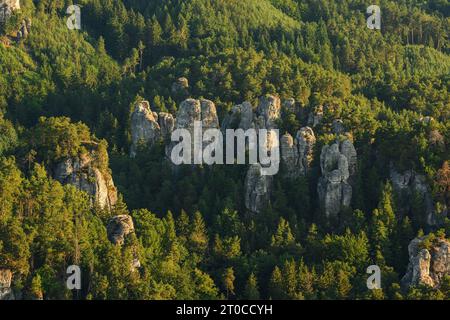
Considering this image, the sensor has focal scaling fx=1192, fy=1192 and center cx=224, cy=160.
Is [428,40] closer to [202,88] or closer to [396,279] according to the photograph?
[202,88]

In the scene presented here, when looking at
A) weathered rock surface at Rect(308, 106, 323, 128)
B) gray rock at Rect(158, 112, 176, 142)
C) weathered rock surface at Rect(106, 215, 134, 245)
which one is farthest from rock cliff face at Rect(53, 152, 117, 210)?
weathered rock surface at Rect(308, 106, 323, 128)

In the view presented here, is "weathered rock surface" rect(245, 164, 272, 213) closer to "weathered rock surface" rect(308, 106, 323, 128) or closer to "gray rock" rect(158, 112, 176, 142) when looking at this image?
"weathered rock surface" rect(308, 106, 323, 128)

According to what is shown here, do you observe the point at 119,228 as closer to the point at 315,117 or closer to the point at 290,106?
the point at 315,117

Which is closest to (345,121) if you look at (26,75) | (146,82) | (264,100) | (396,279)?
(264,100)

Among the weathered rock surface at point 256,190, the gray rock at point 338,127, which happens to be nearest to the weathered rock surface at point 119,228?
the weathered rock surface at point 256,190

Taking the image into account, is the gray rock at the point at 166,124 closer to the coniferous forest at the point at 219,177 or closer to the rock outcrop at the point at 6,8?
the coniferous forest at the point at 219,177

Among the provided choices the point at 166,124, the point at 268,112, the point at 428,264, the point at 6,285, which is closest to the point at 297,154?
the point at 268,112
